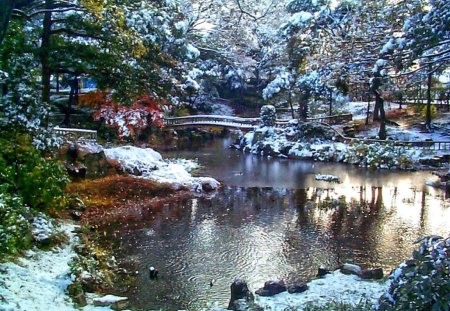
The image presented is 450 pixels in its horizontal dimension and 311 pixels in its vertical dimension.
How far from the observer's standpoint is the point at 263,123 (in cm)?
3077

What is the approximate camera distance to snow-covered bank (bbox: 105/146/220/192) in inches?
645

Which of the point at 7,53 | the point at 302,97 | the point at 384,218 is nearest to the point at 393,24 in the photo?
the point at 384,218

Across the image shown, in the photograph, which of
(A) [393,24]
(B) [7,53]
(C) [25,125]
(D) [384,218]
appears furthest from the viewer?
(D) [384,218]

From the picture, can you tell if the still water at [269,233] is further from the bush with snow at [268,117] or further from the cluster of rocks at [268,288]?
the bush with snow at [268,117]

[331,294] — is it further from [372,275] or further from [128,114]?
[128,114]

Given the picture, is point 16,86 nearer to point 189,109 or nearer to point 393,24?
point 393,24

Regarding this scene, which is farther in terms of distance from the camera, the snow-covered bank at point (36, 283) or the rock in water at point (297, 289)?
the rock in water at point (297, 289)

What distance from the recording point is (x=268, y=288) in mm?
6945

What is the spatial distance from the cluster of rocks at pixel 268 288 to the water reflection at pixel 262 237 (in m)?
0.69

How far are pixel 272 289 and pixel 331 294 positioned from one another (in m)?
0.89

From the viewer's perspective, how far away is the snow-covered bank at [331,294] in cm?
622

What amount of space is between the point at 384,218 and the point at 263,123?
1850cm

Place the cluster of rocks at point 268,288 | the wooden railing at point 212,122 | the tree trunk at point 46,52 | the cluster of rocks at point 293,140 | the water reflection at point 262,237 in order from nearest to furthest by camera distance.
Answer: the cluster of rocks at point 268,288
the water reflection at point 262,237
the tree trunk at point 46,52
the cluster of rocks at point 293,140
the wooden railing at point 212,122

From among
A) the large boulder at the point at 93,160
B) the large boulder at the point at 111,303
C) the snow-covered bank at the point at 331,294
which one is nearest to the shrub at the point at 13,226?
the large boulder at the point at 111,303
